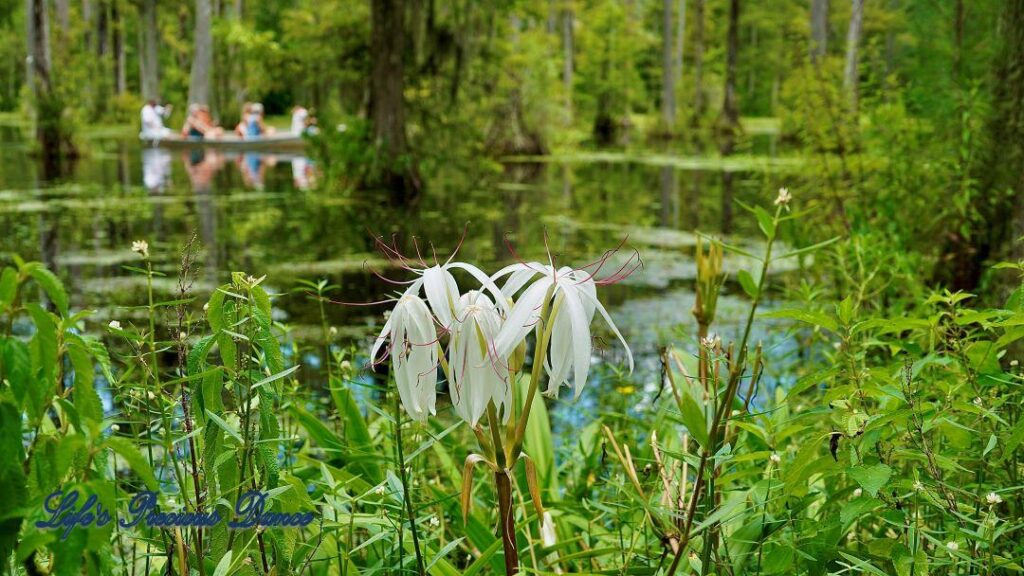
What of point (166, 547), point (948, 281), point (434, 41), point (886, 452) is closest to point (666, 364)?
point (886, 452)

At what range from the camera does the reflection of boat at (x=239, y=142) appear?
2394 centimetres

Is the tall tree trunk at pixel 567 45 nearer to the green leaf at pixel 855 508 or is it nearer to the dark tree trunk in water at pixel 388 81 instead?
the dark tree trunk in water at pixel 388 81

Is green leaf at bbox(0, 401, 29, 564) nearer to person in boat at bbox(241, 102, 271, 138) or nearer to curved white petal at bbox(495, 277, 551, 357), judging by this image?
curved white petal at bbox(495, 277, 551, 357)

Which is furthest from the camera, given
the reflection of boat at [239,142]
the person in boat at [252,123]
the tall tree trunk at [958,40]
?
the person in boat at [252,123]

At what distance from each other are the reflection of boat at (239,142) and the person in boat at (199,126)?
0.32 metres

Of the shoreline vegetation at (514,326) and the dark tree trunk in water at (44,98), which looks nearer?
the shoreline vegetation at (514,326)

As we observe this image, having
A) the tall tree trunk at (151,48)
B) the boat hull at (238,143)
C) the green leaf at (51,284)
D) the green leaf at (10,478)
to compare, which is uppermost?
the tall tree trunk at (151,48)

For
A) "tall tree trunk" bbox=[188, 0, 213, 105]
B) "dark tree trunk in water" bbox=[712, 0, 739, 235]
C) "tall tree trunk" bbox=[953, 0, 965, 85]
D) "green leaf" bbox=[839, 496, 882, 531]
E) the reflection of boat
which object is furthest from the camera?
"dark tree trunk in water" bbox=[712, 0, 739, 235]

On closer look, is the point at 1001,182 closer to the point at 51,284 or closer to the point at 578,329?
the point at 578,329

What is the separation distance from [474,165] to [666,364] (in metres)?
12.2

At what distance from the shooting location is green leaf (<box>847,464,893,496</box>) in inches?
48.5

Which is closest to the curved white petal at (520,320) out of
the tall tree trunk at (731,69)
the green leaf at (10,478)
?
the green leaf at (10,478)

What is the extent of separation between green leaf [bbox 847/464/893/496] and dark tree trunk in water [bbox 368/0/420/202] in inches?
408

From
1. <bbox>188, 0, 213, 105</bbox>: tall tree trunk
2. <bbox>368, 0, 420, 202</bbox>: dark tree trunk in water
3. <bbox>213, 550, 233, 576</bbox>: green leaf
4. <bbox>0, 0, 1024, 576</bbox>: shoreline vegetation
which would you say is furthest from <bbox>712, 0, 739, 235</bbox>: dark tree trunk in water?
<bbox>213, 550, 233, 576</bbox>: green leaf
